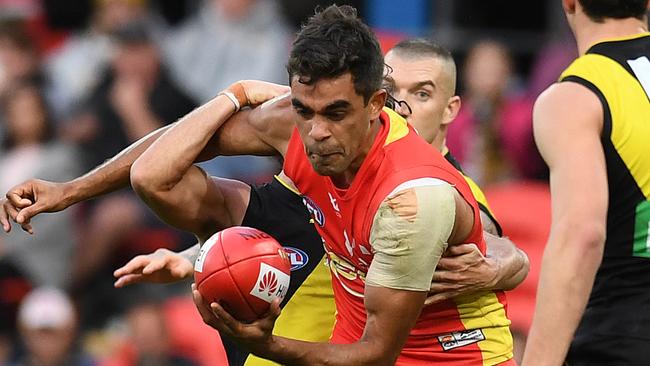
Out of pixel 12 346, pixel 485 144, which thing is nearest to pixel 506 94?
pixel 485 144

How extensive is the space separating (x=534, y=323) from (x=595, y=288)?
56 centimetres

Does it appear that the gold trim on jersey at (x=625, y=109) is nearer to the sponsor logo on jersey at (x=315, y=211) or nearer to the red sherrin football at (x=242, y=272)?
the sponsor logo on jersey at (x=315, y=211)

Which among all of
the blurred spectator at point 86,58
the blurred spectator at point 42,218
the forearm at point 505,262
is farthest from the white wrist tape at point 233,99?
the blurred spectator at point 86,58

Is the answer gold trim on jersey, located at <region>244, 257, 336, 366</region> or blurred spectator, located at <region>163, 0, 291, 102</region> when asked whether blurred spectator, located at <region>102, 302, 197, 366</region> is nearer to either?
blurred spectator, located at <region>163, 0, 291, 102</region>

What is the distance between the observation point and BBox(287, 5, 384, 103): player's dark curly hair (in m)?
4.61

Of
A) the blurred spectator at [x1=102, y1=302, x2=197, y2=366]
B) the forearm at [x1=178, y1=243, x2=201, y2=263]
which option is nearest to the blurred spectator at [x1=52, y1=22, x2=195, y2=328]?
the blurred spectator at [x1=102, y1=302, x2=197, y2=366]

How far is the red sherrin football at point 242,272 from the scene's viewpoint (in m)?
4.58

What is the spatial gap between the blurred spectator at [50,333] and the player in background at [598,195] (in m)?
5.75

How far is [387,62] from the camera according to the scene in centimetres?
588

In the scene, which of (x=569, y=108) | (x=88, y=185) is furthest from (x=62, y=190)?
(x=569, y=108)

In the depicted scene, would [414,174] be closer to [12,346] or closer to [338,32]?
[338,32]

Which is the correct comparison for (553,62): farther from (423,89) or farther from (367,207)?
(367,207)

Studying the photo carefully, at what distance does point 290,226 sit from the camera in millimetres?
5676

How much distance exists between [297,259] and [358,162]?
0.95m
